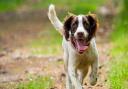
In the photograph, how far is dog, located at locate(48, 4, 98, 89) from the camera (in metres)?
10.2

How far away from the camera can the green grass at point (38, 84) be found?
11.7 metres

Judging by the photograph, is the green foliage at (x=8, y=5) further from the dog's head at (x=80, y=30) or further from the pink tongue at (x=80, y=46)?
the pink tongue at (x=80, y=46)

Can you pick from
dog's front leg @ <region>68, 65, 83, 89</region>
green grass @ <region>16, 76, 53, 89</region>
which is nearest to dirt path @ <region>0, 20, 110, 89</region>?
green grass @ <region>16, 76, 53, 89</region>

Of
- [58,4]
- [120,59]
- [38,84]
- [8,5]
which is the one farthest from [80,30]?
[58,4]

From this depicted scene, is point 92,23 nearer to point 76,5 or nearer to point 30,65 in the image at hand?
point 30,65

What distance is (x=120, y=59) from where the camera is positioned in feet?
48.5

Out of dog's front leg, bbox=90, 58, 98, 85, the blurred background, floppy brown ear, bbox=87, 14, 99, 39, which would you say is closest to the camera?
floppy brown ear, bbox=87, 14, 99, 39

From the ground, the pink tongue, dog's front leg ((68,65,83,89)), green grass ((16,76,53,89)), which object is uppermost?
the ground

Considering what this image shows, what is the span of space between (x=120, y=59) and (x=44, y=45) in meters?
5.61

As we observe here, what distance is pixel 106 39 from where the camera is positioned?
2095 cm

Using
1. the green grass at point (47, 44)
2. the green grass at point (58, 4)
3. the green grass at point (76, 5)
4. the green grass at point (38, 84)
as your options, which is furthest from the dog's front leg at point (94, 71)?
the green grass at point (58, 4)

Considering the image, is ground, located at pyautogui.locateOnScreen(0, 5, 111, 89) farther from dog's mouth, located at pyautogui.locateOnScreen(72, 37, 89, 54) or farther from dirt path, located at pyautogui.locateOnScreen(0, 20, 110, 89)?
dog's mouth, located at pyautogui.locateOnScreen(72, 37, 89, 54)

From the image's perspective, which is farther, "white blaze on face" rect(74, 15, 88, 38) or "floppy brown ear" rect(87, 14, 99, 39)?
"floppy brown ear" rect(87, 14, 99, 39)

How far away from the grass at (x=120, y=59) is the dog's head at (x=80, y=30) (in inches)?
48.0
